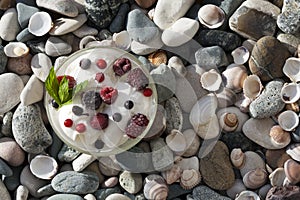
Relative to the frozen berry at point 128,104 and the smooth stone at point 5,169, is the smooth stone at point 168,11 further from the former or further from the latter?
the smooth stone at point 5,169

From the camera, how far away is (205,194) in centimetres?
185

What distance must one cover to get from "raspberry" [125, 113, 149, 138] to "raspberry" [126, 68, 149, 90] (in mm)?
72

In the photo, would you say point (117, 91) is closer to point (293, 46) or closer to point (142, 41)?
point (142, 41)

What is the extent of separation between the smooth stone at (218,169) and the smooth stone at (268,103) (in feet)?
0.41

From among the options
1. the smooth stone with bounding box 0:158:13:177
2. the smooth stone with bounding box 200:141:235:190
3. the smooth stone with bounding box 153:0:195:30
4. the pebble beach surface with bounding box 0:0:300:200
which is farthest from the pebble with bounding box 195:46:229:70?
the smooth stone with bounding box 0:158:13:177

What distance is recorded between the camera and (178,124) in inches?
74.2

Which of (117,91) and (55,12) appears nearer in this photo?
(117,91)

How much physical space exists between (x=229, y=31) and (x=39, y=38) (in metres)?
0.51

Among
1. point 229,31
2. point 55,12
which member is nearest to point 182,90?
point 229,31

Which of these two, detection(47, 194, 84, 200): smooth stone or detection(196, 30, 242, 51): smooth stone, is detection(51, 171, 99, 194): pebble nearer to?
detection(47, 194, 84, 200): smooth stone

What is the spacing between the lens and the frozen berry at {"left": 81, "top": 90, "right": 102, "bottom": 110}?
70.2 inches

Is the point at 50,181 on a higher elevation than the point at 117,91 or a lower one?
lower

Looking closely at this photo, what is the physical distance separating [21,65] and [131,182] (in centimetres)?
44

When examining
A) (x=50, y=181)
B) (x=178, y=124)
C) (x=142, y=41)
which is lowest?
(x=50, y=181)
